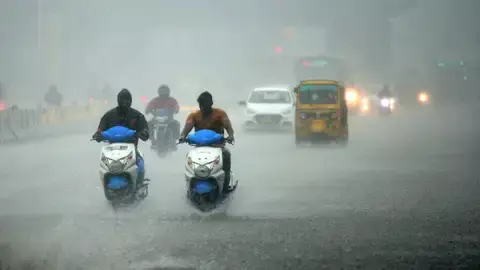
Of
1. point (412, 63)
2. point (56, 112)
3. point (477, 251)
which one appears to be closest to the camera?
point (477, 251)

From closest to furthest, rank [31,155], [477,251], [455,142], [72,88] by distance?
[477,251] → [31,155] → [455,142] → [72,88]

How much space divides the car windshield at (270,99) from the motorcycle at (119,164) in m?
20.4

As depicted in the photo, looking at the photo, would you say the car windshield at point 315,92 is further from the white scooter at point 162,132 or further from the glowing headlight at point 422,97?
the glowing headlight at point 422,97

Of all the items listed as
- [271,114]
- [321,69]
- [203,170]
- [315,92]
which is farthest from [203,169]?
[321,69]

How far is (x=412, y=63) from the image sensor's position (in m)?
87.9

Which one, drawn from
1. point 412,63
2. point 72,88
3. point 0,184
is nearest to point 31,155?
point 0,184

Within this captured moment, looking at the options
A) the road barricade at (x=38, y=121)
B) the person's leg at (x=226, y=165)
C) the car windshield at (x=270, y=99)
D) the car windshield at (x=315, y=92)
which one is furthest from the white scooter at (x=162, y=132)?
the car windshield at (x=270, y=99)

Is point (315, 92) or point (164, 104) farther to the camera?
point (315, 92)

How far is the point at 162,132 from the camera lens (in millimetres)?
20828

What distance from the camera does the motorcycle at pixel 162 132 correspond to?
20641 mm

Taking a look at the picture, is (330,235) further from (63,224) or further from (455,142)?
(455,142)

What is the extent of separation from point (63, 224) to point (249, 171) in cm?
733

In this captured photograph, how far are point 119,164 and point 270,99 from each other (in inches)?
856

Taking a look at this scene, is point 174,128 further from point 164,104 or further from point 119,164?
point 119,164
